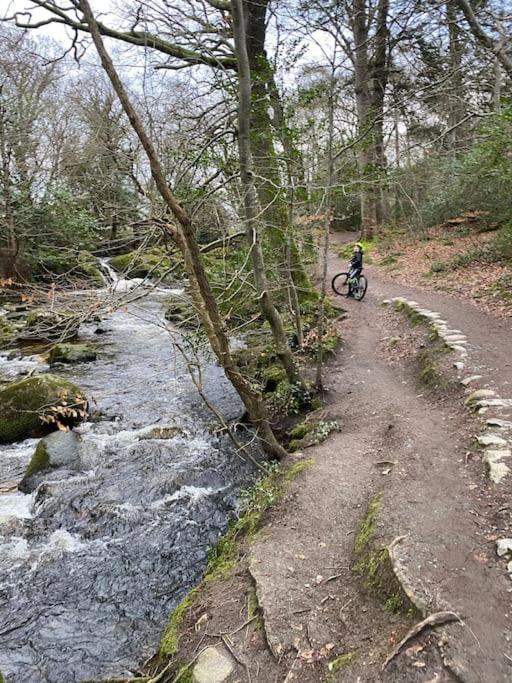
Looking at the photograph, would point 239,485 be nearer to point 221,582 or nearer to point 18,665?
point 221,582

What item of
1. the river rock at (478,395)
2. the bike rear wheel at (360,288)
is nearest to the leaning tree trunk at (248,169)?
the river rock at (478,395)

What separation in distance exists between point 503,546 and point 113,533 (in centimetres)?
392

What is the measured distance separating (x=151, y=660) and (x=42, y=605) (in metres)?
1.32

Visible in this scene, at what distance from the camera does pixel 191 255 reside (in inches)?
183

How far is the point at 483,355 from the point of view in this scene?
21.9 ft

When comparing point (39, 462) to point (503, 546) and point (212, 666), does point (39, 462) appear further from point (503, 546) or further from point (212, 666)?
point (503, 546)

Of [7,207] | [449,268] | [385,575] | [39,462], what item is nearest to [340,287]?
[449,268]

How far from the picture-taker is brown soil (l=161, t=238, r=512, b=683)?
2.63 meters

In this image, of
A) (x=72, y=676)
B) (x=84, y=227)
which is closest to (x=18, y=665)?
(x=72, y=676)

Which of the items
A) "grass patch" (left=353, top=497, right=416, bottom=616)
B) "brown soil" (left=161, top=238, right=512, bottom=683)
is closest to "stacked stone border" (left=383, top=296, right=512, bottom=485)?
→ "brown soil" (left=161, top=238, right=512, bottom=683)

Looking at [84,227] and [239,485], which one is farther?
[84,227]

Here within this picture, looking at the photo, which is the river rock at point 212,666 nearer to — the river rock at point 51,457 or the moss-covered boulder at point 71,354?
the river rock at point 51,457

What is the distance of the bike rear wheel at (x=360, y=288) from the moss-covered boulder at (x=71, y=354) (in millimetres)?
6757

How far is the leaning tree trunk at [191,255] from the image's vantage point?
3879 millimetres
